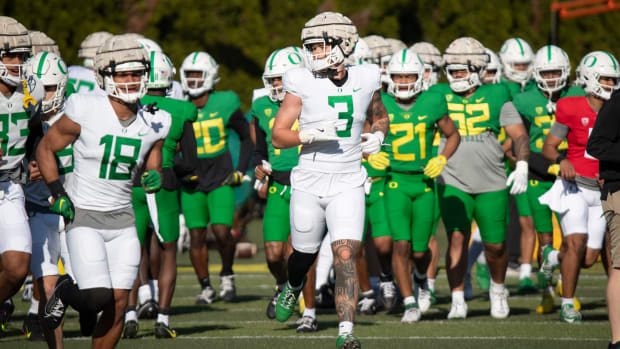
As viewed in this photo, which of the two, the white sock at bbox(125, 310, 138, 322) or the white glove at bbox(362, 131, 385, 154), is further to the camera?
the white sock at bbox(125, 310, 138, 322)

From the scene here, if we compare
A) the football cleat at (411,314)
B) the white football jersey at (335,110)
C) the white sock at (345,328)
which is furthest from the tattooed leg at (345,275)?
the football cleat at (411,314)

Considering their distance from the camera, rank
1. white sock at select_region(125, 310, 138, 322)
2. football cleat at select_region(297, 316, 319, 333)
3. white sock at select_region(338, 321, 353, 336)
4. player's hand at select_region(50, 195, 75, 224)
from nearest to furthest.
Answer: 1. player's hand at select_region(50, 195, 75, 224)
2. white sock at select_region(338, 321, 353, 336)
3. white sock at select_region(125, 310, 138, 322)
4. football cleat at select_region(297, 316, 319, 333)

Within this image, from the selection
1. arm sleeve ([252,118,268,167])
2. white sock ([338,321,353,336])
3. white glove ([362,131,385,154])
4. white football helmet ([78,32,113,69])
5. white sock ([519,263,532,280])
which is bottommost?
white sock ([519,263,532,280])

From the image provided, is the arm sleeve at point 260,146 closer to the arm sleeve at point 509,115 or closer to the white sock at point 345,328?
the arm sleeve at point 509,115

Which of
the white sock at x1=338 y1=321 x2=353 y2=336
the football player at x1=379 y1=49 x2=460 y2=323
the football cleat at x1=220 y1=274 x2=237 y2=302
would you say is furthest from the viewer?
the football cleat at x1=220 y1=274 x2=237 y2=302

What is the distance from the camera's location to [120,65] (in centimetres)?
661

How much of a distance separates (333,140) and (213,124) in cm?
414

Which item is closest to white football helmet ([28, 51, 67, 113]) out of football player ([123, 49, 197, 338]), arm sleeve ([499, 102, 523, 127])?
football player ([123, 49, 197, 338])

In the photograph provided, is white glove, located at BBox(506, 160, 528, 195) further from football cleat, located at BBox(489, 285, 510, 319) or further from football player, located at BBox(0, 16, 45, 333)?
football player, located at BBox(0, 16, 45, 333)

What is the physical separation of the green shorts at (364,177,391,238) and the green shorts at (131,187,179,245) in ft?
5.68

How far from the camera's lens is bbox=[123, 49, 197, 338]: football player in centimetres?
850

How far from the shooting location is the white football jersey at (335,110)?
7.21m

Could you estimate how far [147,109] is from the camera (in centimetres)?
671

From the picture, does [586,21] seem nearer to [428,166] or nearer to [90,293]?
[428,166]
